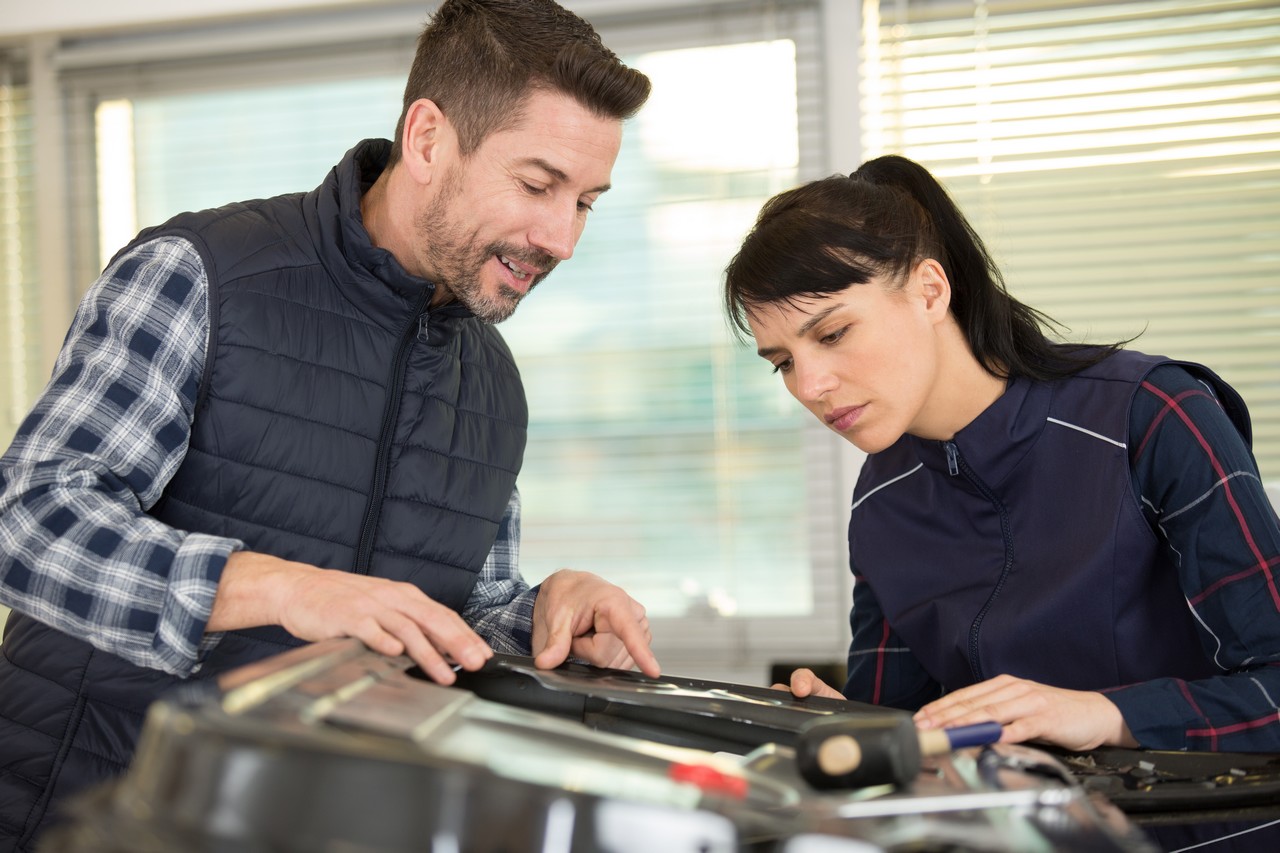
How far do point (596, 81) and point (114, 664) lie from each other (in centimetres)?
85

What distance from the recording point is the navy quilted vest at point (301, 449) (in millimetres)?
1186

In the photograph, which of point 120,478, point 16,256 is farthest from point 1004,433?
point 16,256

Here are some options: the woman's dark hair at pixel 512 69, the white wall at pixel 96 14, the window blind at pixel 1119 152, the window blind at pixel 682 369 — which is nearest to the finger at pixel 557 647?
the woman's dark hair at pixel 512 69

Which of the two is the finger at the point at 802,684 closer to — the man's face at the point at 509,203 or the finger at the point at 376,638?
the finger at the point at 376,638

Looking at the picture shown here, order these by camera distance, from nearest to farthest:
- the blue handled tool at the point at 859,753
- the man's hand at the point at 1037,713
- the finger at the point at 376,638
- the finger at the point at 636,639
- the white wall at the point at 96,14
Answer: the blue handled tool at the point at 859,753, the finger at the point at 376,638, the man's hand at the point at 1037,713, the finger at the point at 636,639, the white wall at the point at 96,14

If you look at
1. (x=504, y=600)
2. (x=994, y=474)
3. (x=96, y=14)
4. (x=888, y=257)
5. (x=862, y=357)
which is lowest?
(x=504, y=600)

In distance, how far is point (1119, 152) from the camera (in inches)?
108

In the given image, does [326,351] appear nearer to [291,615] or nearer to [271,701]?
[291,615]

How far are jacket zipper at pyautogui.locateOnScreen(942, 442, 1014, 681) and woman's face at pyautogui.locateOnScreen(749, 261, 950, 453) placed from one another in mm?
36

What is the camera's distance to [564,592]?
49.8 inches

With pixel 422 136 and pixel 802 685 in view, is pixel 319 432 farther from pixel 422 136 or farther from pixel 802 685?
pixel 802 685

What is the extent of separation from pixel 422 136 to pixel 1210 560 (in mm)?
1017

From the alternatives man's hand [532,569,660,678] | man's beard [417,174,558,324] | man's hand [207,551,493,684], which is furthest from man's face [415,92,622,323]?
man's hand [207,551,493,684]

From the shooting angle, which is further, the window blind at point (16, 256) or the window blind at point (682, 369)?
the window blind at point (16, 256)
